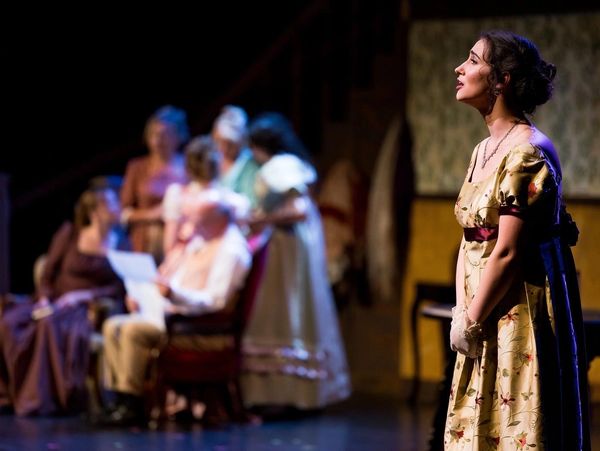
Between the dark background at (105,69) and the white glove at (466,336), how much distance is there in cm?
607

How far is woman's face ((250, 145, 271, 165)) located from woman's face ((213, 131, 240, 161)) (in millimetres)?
370

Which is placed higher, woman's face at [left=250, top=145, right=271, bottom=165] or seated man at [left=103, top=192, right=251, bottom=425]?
woman's face at [left=250, top=145, right=271, bottom=165]

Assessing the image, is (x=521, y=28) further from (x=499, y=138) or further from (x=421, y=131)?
(x=499, y=138)

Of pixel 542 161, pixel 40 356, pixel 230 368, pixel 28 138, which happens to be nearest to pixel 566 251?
pixel 542 161

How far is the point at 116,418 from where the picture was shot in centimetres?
564

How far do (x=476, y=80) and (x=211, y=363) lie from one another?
3.00 metres

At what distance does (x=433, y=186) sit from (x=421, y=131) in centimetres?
33

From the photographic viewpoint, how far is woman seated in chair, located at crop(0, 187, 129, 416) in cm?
602

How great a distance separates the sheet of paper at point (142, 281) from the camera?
17.8ft

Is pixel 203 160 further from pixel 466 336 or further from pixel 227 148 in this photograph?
pixel 466 336

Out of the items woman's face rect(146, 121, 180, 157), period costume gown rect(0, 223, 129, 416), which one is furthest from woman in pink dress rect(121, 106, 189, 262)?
period costume gown rect(0, 223, 129, 416)

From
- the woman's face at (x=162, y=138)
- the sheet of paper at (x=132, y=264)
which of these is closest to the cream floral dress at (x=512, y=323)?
the sheet of paper at (x=132, y=264)

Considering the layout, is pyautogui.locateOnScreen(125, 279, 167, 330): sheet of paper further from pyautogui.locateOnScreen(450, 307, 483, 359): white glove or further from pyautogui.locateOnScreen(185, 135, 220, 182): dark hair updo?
pyautogui.locateOnScreen(450, 307, 483, 359): white glove

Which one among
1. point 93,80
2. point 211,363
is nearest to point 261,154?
point 211,363
